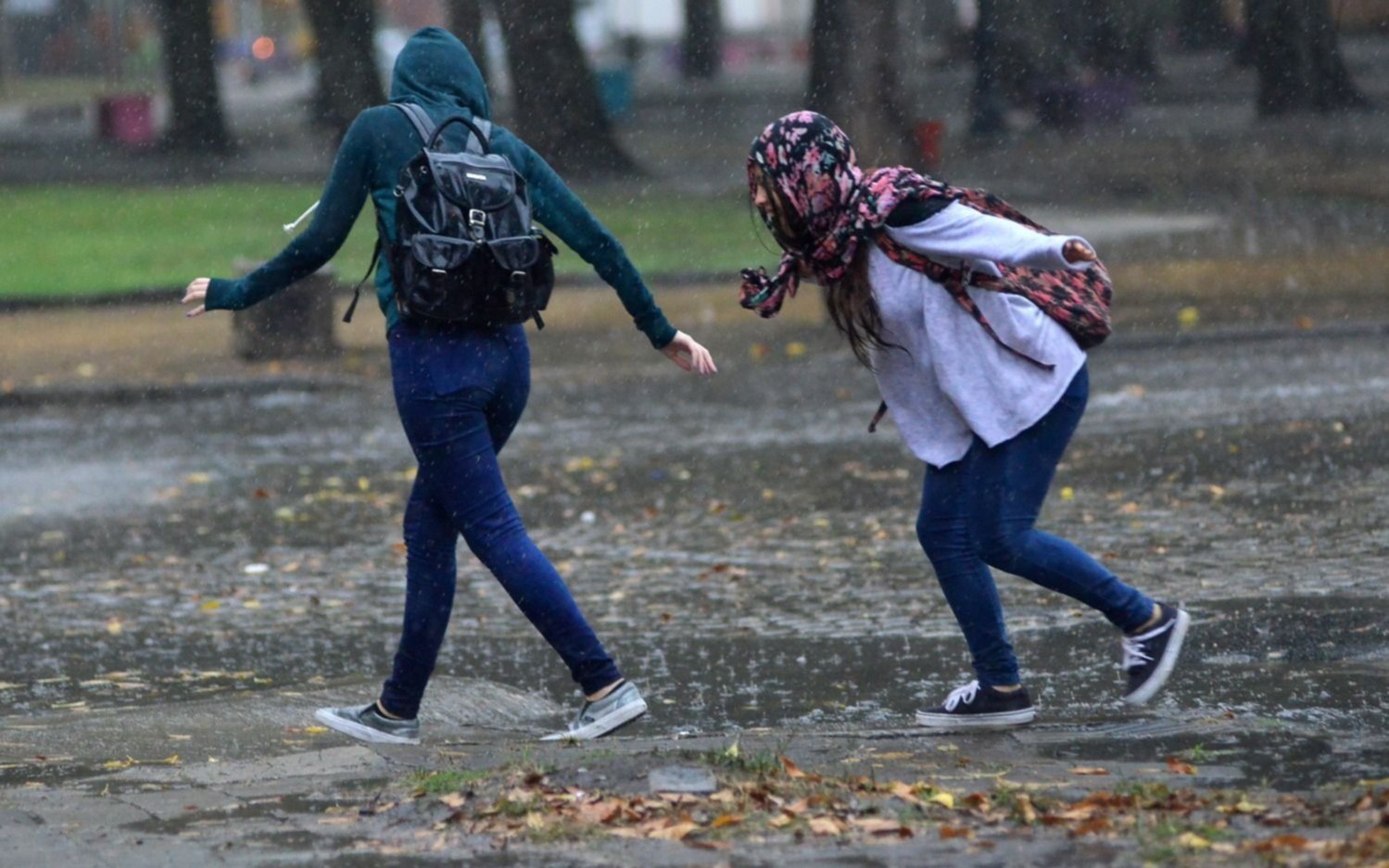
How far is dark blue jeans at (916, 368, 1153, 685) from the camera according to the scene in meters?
5.25

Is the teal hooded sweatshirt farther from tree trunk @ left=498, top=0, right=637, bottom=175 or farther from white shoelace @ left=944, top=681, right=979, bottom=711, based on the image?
tree trunk @ left=498, top=0, right=637, bottom=175

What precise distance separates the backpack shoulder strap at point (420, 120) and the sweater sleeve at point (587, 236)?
0.83 ft

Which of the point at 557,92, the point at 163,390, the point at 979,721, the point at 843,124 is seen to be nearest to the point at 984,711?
the point at 979,721

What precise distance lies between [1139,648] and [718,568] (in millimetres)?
3222

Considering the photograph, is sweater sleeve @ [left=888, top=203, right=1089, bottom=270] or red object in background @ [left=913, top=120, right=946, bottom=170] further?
red object in background @ [left=913, top=120, right=946, bottom=170]

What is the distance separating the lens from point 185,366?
15625mm

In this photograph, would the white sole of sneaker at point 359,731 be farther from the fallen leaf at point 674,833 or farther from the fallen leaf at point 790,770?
the fallen leaf at point 674,833

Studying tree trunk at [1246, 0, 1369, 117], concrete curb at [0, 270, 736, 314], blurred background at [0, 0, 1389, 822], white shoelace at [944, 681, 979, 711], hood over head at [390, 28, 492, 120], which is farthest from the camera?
tree trunk at [1246, 0, 1369, 117]

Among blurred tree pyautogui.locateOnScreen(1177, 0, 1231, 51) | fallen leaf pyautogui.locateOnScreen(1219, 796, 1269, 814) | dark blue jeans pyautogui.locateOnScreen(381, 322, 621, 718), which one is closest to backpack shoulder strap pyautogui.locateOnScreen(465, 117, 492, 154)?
dark blue jeans pyautogui.locateOnScreen(381, 322, 621, 718)

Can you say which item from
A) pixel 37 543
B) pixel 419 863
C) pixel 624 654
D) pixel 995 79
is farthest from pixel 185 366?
pixel 995 79

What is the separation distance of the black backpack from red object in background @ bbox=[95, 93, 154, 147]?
1398 inches

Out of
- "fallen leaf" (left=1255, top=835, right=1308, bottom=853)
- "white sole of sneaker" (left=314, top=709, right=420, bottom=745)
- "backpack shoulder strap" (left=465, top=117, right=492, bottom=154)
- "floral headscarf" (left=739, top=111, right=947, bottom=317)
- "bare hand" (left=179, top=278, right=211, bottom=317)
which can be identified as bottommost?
"white sole of sneaker" (left=314, top=709, right=420, bottom=745)

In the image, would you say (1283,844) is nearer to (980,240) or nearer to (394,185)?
(980,240)

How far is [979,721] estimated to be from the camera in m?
5.41
